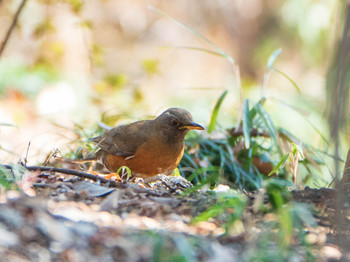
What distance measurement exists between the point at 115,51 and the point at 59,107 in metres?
4.33

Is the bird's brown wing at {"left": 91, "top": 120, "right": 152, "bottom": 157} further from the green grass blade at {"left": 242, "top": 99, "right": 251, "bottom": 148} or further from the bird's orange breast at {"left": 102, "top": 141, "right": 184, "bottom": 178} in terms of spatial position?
the green grass blade at {"left": 242, "top": 99, "right": 251, "bottom": 148}

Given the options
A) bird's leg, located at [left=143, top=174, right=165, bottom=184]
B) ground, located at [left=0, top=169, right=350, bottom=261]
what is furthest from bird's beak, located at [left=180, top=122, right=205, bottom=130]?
ground, located at [left=0, top=169, right=350, bottom=261]

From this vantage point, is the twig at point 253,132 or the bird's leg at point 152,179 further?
the twig at point 253,132

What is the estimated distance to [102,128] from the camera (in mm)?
5773

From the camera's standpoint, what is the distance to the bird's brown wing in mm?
4703

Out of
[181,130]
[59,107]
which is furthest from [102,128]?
[59,107]

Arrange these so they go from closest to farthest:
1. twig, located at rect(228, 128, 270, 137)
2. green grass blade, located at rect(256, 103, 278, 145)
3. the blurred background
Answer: green grass blade, located at rect(256, 103, 278, 145) → twig, located at rect(228, 128, 270, 137) → the blurred background

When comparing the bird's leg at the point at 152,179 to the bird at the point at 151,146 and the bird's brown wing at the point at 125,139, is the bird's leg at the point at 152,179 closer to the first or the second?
the bird at the point at 151,146

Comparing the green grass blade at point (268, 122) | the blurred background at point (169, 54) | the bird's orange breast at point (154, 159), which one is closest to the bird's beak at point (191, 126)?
the bird's orange breast at point (154, 159)

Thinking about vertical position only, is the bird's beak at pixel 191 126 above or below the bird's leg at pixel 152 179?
above

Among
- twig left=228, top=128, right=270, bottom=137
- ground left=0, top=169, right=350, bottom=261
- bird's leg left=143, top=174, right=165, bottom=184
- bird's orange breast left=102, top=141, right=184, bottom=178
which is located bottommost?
bird's leg left=143, top=174, right=165, bottom=184

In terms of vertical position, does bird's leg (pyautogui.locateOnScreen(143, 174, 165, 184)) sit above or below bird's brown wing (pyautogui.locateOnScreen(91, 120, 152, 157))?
below

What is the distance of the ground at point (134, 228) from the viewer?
227cm

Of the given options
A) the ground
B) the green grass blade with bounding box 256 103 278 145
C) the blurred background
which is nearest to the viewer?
the ground
